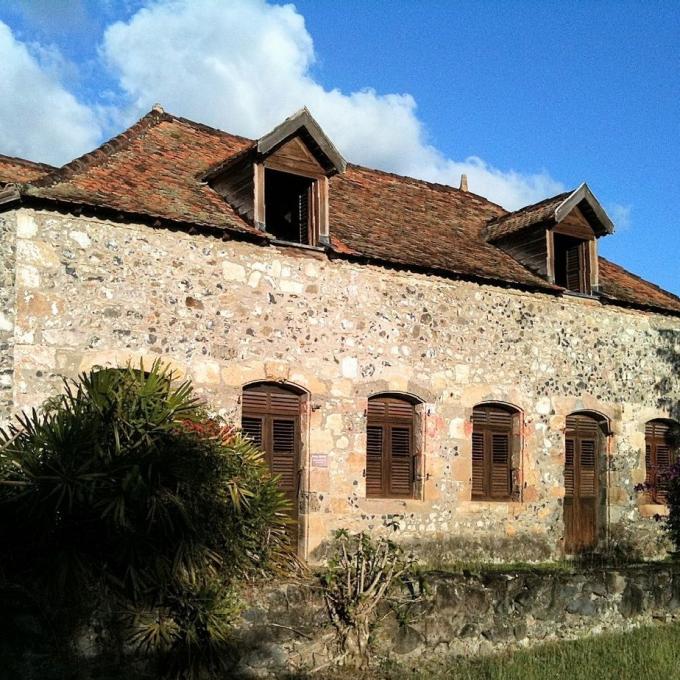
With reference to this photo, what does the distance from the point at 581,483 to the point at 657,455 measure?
2106mm

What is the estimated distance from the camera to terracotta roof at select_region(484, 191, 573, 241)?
15.5 metres

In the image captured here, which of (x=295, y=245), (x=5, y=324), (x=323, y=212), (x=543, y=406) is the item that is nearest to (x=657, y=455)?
(x=543, y=406)

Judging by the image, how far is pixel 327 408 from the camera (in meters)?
12.6

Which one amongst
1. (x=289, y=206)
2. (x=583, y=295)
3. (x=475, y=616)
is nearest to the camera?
(x=475, y=616)

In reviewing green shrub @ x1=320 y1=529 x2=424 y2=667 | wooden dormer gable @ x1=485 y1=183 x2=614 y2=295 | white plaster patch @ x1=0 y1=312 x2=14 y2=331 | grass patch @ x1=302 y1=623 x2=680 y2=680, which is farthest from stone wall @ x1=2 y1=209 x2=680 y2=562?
grass patch @ x1=302 y1=623 x2=680 y2=680

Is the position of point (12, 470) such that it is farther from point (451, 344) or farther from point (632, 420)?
point (632, 420)

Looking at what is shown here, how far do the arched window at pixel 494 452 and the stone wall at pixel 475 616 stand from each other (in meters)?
3.57

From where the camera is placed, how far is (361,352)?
12.9m

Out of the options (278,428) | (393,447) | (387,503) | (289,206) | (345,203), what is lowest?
(387,503)

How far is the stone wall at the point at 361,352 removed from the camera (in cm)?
1075

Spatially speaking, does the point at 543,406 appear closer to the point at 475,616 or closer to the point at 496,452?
the point at 496,452

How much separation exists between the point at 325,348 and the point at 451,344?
2.29 m

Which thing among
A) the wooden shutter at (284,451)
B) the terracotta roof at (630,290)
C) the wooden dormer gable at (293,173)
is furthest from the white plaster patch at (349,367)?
the terracotta roof at (630,290)

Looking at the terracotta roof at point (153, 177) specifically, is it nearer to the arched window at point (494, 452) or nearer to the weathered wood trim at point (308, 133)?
the weathered wood trim at point (308, 133)
